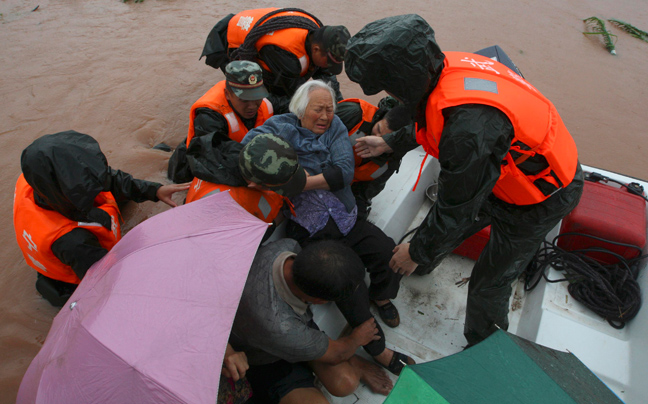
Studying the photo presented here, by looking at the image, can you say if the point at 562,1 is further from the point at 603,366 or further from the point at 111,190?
the point at 111,190

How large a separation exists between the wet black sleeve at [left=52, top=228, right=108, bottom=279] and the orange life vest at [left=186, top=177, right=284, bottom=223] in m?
0.59

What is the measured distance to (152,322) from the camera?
128cm

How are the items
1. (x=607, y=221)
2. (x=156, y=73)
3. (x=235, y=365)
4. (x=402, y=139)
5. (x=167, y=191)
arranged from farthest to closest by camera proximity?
(x=156, y=73), (x=167, y=191), (x=607, y=221), (x=402, y=139), (x=235, y=365)

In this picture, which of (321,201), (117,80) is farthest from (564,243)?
(117,80)

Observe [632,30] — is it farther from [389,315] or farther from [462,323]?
[389,315]

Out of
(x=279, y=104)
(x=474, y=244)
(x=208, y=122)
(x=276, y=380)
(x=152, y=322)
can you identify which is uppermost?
(x=152, y=322)

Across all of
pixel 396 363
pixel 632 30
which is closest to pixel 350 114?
pixel 396 363

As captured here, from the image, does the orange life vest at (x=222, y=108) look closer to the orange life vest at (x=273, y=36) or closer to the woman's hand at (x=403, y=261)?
the orange life vest at (x=273, y=36)

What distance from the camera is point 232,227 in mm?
1632

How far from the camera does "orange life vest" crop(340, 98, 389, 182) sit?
8.26 feet

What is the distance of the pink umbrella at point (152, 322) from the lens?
1194mm

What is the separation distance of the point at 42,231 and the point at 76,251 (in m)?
0.22

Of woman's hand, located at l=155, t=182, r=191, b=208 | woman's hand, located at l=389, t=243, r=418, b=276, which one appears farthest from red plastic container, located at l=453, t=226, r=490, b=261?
woman's hand, located at l=155, t=182, r=191, b=208

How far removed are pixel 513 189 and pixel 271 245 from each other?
1.15 meters
